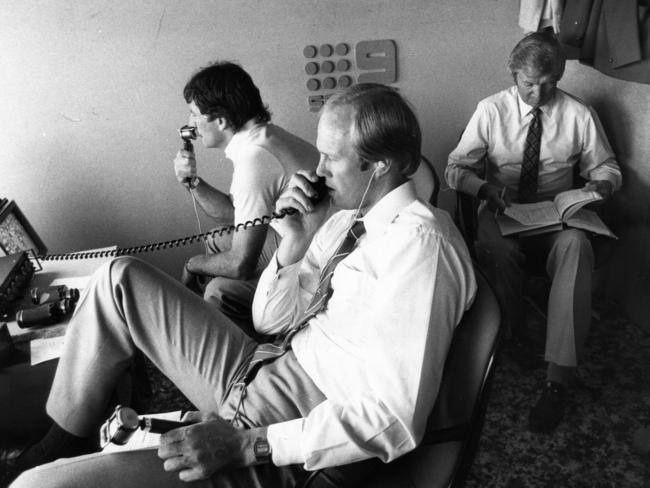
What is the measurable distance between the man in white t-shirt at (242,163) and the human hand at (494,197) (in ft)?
2.41

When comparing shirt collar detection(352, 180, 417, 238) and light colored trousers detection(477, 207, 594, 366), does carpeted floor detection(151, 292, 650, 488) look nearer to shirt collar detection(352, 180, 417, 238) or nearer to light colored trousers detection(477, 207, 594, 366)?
light colored trousers detection(477, 207, 594, 366)

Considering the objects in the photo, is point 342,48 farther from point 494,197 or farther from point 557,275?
point 557,275

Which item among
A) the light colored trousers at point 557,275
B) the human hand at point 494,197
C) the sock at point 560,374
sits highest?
the human hand at point 494,197

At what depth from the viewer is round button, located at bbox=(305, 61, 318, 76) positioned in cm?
293

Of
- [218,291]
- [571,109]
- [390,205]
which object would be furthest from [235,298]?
[571,109]

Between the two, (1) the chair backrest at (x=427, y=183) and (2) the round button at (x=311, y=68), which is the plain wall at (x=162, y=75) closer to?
(2) the round button at (x=311, y=68)

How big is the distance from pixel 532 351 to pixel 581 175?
30.6 inches

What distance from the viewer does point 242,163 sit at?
2.06m

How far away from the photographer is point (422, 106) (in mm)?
3088

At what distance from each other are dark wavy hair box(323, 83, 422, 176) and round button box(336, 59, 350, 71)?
1492mm

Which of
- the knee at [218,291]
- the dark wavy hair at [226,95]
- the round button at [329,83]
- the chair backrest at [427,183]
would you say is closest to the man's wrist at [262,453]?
the knee at [218,291]

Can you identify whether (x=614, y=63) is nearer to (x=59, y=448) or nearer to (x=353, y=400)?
(x=353, y=400)

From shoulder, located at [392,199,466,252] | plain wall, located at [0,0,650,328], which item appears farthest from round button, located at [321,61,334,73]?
shoulder, located at [392,199,466,252]

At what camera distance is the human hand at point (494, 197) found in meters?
2.41
